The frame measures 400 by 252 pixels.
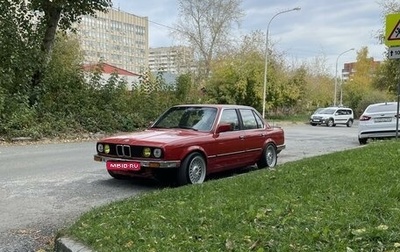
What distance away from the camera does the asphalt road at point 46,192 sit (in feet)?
16.5

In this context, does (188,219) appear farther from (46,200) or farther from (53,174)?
(53,174)

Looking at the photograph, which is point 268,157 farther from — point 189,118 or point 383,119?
point 383,119

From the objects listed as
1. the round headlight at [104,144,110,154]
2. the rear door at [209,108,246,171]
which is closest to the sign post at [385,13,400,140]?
the rear door at [209,108,246,171]

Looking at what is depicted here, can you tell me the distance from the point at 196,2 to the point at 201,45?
4.99m

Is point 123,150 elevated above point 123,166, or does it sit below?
above

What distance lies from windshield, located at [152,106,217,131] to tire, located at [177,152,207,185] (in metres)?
0.68

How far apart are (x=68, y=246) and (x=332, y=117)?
33.3 meters

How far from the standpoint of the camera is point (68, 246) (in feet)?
13.4

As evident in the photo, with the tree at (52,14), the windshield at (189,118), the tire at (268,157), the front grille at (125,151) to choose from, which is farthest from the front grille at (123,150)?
the tree at (52,14)

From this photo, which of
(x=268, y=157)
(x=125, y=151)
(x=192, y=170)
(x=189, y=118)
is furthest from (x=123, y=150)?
(x=268, y=157)

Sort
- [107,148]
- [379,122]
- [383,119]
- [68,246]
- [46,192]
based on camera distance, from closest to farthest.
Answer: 1. [68,246]
2. [46,192]
3. [107,148]
4. [383,119]
5. [379,122]

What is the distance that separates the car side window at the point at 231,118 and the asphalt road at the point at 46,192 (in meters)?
1.82

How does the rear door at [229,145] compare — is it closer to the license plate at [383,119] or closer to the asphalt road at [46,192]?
the asphalt road at [46,192]

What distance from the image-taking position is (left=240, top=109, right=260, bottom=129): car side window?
898 centimetres
